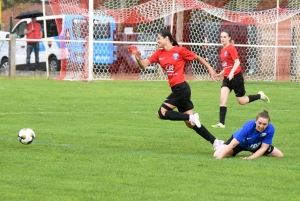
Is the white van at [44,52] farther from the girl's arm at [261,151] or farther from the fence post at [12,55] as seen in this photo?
the girl's arm at [261,151]

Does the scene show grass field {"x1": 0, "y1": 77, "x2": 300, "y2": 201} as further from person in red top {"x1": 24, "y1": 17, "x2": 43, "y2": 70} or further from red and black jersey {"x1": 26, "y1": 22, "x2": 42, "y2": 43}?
red and black jersey {"x1": 26, "y1": 22, "x2": 42, "y2": 43}

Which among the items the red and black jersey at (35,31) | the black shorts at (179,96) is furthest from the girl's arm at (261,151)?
the red and black jersey at (35,31)

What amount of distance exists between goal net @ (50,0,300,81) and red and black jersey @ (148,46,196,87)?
1426cm

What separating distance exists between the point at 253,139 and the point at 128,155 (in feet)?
5.64

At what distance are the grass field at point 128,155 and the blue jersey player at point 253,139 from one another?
0.19 m

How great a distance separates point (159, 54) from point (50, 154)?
244 cm

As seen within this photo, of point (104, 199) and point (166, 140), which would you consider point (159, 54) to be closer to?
point (166, 140)

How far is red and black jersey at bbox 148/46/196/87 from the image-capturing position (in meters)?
11.6

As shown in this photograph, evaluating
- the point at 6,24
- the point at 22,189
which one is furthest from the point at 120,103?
the point at 6,24

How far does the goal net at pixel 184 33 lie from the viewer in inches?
1049

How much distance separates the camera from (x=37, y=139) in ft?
39.3

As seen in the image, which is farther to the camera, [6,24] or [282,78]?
[6,24]

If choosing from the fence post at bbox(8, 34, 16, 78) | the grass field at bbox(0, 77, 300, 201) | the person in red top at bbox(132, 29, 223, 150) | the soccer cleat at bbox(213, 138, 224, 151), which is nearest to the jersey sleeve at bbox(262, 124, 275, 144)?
the grass field at bbox(0, 77, 300, 201)

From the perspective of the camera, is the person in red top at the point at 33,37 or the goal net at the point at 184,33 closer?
the goal net at the point at 184,33
